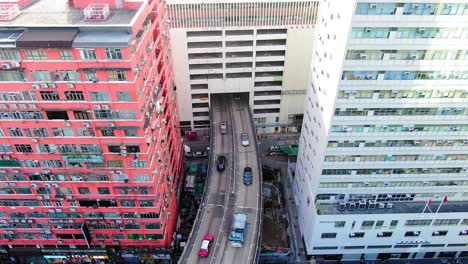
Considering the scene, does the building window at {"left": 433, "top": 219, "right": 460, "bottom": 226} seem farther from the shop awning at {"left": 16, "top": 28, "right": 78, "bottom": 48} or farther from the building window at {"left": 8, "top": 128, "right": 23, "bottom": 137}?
the building window at {"left": 8, "top": 128, "right": 23, "bottom": 137}

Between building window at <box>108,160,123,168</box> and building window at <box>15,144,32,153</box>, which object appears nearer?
building window at <box>15,144,32,153</box>

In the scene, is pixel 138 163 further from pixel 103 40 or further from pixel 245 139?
pixel 245 139

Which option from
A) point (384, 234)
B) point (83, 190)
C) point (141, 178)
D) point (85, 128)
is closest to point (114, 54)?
point (85, 128)

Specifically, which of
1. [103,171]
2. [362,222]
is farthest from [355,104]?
[103,171]

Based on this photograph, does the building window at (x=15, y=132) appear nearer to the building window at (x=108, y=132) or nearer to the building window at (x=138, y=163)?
the building window at (x=108, y=132)

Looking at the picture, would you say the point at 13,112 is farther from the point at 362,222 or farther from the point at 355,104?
the point at 362,222

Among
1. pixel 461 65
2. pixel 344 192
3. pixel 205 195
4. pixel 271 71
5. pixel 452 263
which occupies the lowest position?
pixel 452 263

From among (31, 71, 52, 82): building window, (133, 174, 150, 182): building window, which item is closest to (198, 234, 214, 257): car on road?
(133, 174, 150, 182): building window
